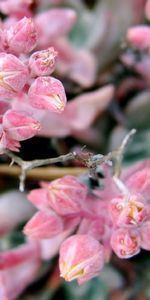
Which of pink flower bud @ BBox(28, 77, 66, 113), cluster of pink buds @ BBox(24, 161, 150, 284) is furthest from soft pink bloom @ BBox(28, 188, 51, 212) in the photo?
pink flower bud @ BBox(28, 77, 66, 113)

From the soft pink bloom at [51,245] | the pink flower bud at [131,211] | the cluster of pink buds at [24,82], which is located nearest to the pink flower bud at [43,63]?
the cluster of pink buds at [24,82]

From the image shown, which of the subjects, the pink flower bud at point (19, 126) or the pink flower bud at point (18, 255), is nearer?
the pink flower bud at point (19, 126)

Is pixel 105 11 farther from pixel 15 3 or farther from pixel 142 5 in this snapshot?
pixel 15 3

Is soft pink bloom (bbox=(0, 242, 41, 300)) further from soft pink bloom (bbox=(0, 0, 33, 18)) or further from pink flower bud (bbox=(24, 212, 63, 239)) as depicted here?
soft pink bloom (bbox=(0, 0, 33, 18))

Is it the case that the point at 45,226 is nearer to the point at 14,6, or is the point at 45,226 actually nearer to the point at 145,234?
the point at 145,234

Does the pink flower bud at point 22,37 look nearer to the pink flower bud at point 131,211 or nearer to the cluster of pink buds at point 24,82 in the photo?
the cluster of pink buds at point 24,82
